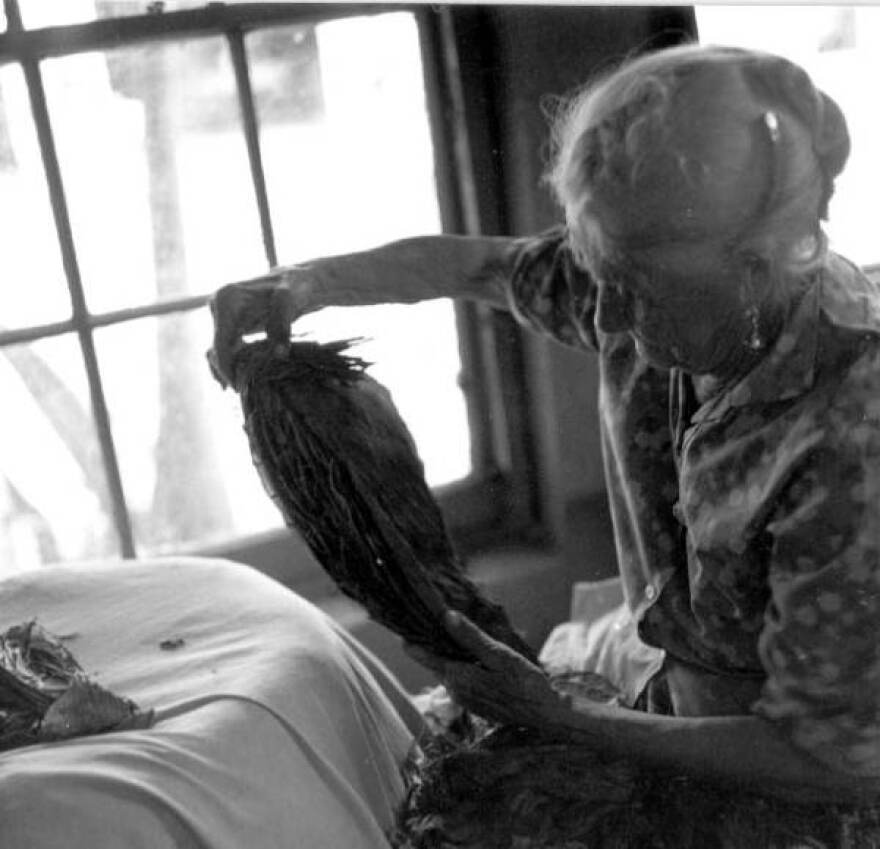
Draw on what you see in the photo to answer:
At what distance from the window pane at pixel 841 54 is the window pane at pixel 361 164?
28cm

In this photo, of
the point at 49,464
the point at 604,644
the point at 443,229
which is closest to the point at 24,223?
the point at 49,464

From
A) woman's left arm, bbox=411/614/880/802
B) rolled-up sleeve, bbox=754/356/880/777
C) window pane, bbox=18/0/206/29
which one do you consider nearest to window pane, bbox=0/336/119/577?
window pane, bbox=18/0/206/29

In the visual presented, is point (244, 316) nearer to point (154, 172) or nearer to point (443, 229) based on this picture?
point (154, 172)

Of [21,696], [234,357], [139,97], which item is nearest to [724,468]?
[234,357]

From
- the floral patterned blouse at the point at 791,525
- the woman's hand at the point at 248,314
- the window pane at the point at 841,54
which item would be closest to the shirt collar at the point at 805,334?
the floral patterned blouse at the point at 791,525

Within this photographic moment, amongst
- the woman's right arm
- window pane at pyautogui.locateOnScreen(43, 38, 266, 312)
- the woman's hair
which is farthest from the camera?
window pane at pyautogui.locateOnScreen(43, 38, 266, 312)

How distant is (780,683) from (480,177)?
670 millimetres

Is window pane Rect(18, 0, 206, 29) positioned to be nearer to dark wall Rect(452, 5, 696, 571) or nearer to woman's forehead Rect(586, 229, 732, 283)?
dark wall Rect(452, 5, 696, 571)

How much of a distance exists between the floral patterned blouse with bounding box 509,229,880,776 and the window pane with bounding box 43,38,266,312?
47cm

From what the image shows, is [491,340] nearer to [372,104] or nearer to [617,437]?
[372,104]

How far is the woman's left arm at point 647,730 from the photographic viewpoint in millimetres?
875

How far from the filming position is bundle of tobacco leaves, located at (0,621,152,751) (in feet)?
3.09

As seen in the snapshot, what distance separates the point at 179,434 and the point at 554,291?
1.50ft

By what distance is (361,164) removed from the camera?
1312mm
